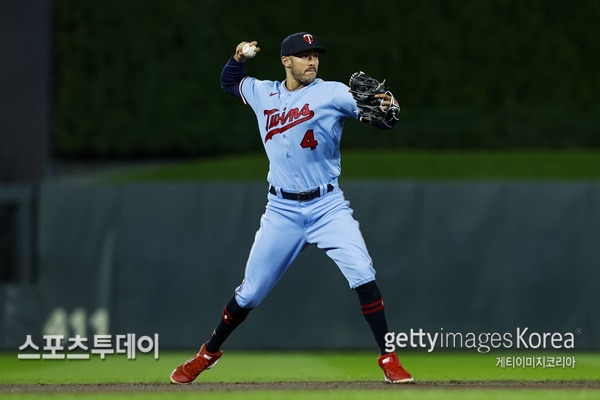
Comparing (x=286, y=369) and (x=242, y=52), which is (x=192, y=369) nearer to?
(x=286, y=369)

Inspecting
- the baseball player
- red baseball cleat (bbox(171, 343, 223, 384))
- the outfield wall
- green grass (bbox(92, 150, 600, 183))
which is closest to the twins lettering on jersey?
the baseball player

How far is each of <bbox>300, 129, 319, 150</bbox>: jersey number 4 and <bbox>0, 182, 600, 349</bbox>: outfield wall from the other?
3.34 meters

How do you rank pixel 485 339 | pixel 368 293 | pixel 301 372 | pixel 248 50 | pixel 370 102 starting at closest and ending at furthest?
pixel 370 102, pixel 368 293, pixel 248 50, pixel 301 372, pixel 485 339

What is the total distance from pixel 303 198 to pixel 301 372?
1.79 m

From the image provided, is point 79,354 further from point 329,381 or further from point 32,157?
point 32,157

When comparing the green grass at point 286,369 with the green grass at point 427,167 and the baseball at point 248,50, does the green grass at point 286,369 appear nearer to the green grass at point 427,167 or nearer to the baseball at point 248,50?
the baseball at point 248,50

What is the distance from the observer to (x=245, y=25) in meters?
13.8

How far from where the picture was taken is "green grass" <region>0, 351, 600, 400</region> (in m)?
7.11

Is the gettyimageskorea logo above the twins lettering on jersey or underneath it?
underneath

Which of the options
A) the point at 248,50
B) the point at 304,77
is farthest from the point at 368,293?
the point at 248,50

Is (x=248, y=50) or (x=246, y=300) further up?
(x=248, y=50)

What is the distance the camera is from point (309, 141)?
25.1 ft

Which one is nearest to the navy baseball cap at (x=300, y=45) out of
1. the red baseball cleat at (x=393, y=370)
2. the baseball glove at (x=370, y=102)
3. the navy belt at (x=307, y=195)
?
the baseball glove at (x=370, y=102)

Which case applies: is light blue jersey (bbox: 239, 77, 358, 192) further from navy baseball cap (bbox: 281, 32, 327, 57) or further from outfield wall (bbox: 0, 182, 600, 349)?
outfield wall (bbox: 0, 182, 600, 349)
